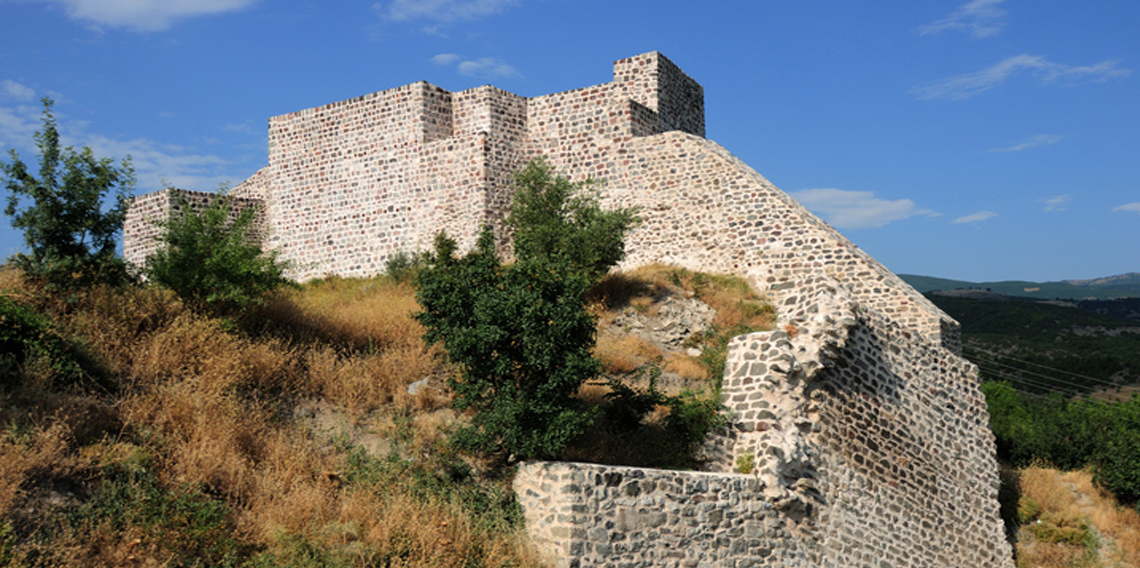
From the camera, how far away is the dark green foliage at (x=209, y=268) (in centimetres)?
1220

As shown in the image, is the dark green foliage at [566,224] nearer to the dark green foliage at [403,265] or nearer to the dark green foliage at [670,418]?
the dark green foliage at [403,265]

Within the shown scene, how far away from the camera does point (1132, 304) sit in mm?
83375

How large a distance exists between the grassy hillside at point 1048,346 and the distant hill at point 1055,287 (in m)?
59.7

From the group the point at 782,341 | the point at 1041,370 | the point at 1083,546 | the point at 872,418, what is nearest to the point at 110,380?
the point at 782,341

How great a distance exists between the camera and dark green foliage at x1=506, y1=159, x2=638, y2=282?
16.4m

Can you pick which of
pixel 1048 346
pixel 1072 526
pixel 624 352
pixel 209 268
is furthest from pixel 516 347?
pixel 1048 346

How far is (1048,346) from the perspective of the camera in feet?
164

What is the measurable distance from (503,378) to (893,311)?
30.0 feet

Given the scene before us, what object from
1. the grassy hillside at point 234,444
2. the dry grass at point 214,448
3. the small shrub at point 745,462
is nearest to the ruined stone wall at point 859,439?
the small shrub at point 745,462

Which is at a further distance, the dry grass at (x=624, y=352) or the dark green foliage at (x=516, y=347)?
the dry grass at (x=624, y=352)

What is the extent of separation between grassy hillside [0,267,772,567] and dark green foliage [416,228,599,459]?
77 centimetres

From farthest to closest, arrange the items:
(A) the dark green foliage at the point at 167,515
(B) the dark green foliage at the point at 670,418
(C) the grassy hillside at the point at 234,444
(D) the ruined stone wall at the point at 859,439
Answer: (B) the dark green foliage at the point at 670,418, (D) the ruined stone wall at the point at 859,439, (C) the grassy hillside at the point at 234,444, (A) the dark green foliage at the point at 167,515

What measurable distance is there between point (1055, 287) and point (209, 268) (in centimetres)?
16866

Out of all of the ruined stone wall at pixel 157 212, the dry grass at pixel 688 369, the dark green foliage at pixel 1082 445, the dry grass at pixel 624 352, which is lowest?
the dark green foliage at pixel 1082 445
